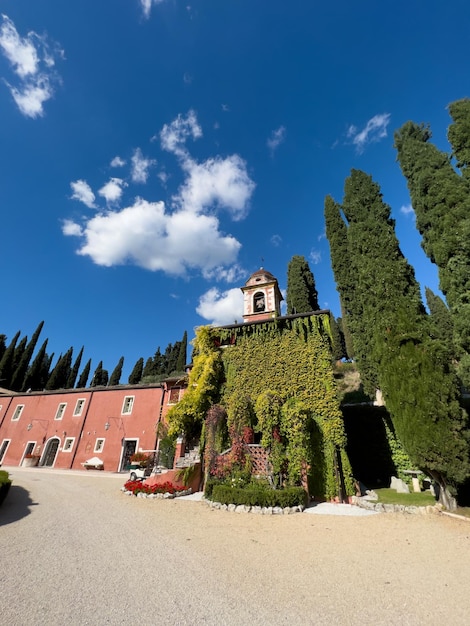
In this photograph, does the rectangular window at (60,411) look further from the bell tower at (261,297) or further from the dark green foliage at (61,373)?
the dark green foliage at (61,373)

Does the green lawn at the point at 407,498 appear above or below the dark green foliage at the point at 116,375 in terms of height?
below

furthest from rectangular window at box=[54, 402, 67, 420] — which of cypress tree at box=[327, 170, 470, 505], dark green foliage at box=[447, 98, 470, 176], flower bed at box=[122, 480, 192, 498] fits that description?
dark green foliage at box=[447, 98, 470, 176]

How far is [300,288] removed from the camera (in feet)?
102

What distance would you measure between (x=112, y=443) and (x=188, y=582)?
72.0 feet

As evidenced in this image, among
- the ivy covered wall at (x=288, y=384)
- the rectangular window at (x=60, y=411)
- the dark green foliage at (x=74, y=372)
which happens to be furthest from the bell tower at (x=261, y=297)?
the dark green foliage at (x=74, y=372)

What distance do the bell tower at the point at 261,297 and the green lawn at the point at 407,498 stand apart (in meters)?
11.7

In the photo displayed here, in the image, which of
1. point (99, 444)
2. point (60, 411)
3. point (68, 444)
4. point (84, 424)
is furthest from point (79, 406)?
point (99, 444)

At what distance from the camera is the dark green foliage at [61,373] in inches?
1897

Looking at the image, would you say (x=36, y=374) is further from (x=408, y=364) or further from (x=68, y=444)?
(x=408, y=364)

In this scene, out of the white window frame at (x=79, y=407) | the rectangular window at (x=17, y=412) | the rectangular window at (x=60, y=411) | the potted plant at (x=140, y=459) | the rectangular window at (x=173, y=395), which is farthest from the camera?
the rectangular window at (x=17, y=412)

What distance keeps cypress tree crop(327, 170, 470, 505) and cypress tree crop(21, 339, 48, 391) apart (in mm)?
57712

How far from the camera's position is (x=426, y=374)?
10148mm

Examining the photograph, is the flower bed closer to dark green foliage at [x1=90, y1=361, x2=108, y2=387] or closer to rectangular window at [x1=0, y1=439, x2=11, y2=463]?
rectangular window at [x1=0, y1=439, x2=11, y2=463]

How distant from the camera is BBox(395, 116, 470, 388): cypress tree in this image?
13086 millimetres
